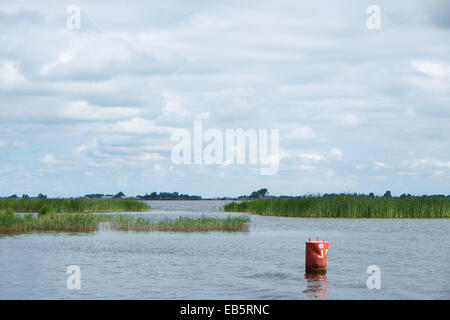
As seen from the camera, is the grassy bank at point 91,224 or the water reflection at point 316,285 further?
the grassy bank at point 91,224

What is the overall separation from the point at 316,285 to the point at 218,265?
A: 7.01 metres

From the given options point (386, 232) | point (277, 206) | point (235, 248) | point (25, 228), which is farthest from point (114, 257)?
point (277, 206)

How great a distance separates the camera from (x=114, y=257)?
3083 cm

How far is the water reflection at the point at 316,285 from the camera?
2056 centimetres

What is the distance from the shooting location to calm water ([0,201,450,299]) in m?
21.0

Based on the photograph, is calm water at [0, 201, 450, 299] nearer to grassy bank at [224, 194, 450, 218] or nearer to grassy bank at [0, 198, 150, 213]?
grassy bank at [224, 194, 450, 218]

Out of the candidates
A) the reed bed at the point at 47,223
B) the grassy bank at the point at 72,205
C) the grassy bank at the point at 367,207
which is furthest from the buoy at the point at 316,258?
the grassy bank at the point at 72,205

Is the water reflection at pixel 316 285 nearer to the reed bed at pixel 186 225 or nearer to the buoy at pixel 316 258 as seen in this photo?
the buoy at pixel 316 258

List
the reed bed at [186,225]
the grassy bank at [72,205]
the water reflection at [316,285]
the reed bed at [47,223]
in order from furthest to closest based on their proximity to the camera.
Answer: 1. the grassy bank at [72,205]
2. the reed bed at [186,225]
3. the reed bed at [47,223]
4. the water reflection at [316,285]

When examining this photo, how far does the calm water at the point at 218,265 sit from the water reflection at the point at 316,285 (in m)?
0.04

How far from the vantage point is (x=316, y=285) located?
22375mm
